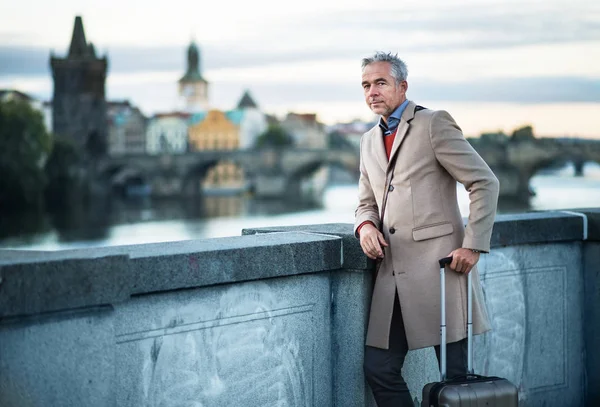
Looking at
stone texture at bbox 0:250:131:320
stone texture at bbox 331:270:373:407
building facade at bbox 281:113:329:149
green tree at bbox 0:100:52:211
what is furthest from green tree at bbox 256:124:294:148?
stone texture at bbox 0:250:131:320

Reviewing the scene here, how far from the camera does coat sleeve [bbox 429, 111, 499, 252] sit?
273cm

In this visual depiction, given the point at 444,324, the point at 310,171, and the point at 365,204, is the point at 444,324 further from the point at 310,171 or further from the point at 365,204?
the point at 310,171

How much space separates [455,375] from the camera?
9.20 feet

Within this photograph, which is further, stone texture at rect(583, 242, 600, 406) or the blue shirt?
stone texture at rect(583, 242, 600, 406)

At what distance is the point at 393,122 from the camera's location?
9.52 ft

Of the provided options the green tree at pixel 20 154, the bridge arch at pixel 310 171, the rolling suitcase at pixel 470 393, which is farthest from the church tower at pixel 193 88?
the rolling suitcase at pixel 470 393

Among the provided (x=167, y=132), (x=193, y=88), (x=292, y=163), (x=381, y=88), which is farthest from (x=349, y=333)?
(x=193, y=88)

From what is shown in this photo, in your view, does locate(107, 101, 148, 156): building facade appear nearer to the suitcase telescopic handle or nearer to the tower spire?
the tower spire

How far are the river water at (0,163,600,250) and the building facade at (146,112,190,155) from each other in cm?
4547

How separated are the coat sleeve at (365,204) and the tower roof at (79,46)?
73.9m

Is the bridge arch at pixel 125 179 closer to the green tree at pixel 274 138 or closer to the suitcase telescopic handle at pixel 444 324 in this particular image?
the green tree at pixel 274 138

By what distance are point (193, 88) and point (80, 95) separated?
45597mm

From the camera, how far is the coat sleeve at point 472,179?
8.97ft

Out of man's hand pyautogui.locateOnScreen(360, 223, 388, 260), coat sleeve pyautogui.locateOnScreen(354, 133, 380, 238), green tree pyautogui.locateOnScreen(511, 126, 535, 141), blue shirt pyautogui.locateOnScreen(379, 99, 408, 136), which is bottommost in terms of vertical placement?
man's hand pyautogui.locateOnScreen(360, 223, 388, 260)
